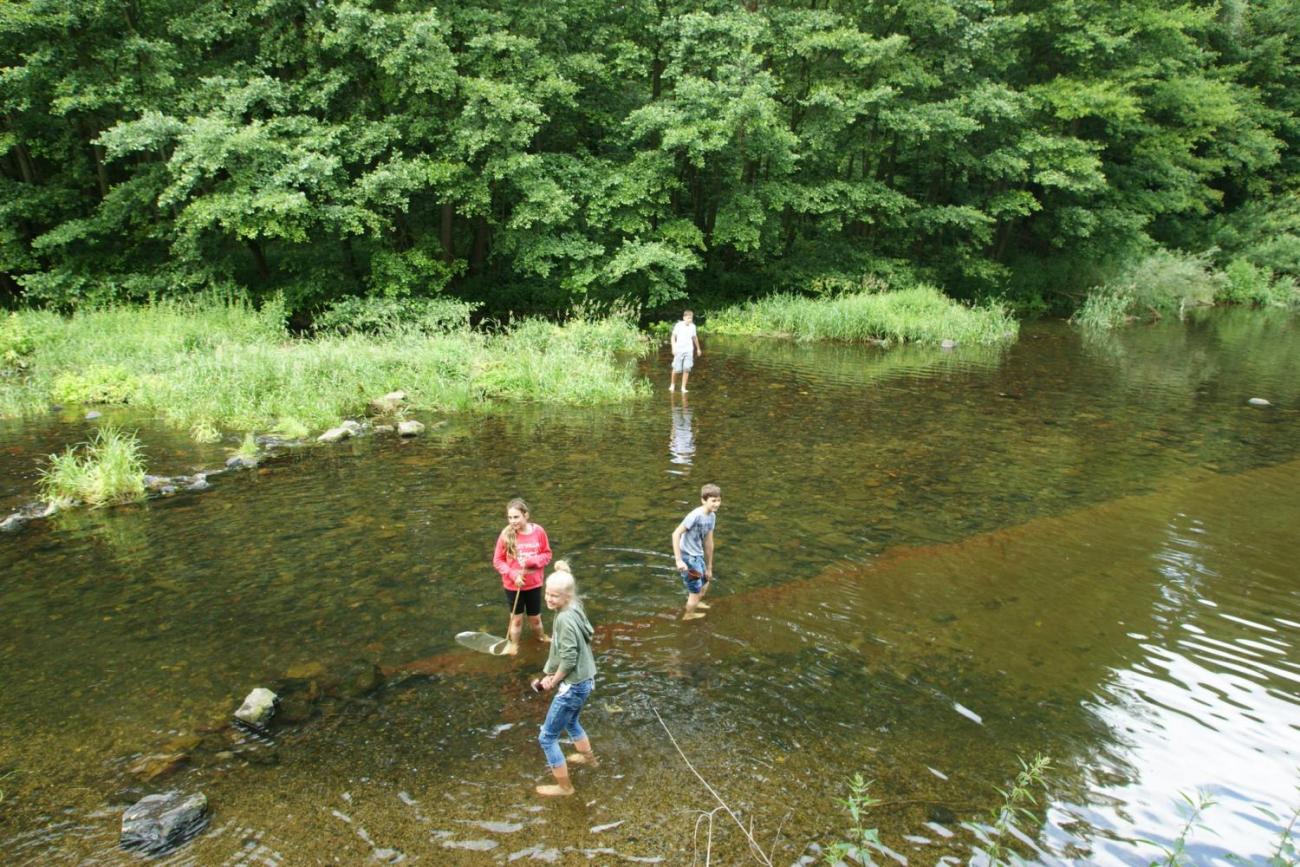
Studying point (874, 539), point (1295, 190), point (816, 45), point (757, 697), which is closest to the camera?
point (757, 697)

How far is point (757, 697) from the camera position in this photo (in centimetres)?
589

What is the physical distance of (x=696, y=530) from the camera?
7105mm

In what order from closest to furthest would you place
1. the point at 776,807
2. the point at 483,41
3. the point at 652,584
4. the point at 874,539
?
the point at 776,807 → the point at 652,584 → the point at 874,539 → the point at 483,41

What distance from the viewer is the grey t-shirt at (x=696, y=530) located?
7.02 m

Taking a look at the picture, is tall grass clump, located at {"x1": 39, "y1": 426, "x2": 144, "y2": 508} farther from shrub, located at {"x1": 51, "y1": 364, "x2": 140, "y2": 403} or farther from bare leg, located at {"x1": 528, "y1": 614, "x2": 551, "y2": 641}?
bare leg, located at {"x1": 528, "y1": 614, "x2": 551, "y2": 641}

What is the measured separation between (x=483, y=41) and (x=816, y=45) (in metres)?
11.6

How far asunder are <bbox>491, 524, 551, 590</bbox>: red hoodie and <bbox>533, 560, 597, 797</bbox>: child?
1.46 meters

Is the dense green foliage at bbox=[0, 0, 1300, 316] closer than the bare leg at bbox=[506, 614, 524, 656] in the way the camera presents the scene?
No

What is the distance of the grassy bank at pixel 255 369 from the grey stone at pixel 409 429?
4.67ft

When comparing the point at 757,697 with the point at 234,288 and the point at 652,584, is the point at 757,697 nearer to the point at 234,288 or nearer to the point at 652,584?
the point at 652,584

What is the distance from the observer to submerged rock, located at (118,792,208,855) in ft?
14.0

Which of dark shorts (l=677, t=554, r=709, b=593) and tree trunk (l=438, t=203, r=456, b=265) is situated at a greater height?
tree trunk (l=438, t=203, r=456, b=265)

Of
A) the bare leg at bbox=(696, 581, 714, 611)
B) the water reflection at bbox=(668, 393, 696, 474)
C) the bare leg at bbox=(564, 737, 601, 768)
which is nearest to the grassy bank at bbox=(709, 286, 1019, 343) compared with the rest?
the water reflection at bbox=(668, 393, 696, 474)

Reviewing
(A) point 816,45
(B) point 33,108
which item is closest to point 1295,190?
(A) point 816,45
